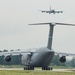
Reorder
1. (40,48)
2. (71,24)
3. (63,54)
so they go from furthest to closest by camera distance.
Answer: (63,54) < (40,48) < (71,24)

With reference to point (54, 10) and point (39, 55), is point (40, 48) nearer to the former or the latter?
point (39, 55)

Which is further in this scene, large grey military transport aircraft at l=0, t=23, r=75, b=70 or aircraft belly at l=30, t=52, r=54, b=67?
large grey military transport aircraft at l=0, t=23, r=75, b=70

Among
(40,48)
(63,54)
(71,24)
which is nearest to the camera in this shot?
(71,24)

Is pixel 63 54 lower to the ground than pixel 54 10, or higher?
lower

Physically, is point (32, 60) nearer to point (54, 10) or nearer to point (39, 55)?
point (39, 55)

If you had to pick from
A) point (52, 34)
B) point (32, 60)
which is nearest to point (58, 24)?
point (52, 34)

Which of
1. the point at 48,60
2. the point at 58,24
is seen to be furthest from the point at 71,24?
the point at 48,60

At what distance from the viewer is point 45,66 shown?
9831cm

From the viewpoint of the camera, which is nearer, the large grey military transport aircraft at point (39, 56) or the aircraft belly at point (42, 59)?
the aircraft belly at point (42, 59)

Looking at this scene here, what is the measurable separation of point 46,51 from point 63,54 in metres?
10.4

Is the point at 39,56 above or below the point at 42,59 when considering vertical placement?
above

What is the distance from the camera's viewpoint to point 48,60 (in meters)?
95.2

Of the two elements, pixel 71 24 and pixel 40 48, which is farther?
pixel 40 48

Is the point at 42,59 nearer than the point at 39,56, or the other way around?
the point at 42,59
